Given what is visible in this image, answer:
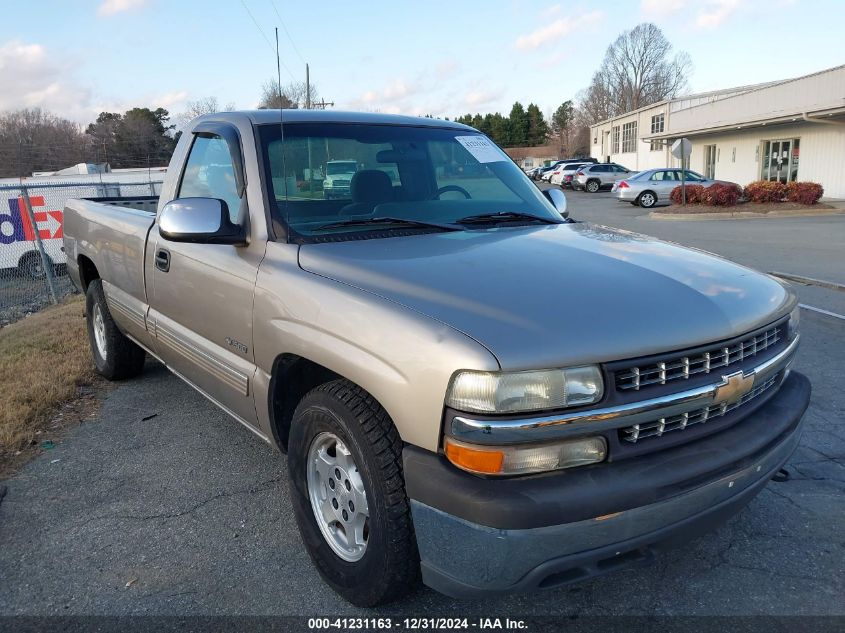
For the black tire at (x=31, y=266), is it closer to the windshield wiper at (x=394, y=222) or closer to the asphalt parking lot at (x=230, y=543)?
the asphalt parking lot at (x=230, y=543)

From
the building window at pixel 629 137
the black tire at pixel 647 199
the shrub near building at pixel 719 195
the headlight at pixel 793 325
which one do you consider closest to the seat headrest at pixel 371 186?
the headlight at pixel 793 325

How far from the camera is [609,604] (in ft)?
8.38

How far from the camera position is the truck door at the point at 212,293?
301cm

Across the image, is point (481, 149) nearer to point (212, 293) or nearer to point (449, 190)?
point (449, 190)

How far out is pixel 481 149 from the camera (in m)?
3.92

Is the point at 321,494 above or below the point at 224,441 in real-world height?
above

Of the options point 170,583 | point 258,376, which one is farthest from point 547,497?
point 170,583

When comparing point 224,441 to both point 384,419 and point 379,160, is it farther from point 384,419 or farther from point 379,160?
point 384,419

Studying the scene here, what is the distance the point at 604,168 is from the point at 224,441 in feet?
127

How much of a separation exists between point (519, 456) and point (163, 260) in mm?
2635

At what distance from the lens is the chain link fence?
11688 mm

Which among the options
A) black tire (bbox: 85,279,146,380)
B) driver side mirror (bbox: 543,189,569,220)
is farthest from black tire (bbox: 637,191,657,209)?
black tire (bbox: 85,279,146,380)

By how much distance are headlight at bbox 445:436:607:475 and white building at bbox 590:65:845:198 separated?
25.9 metres

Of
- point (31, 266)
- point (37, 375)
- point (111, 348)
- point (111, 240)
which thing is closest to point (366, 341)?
point (111, 240)
